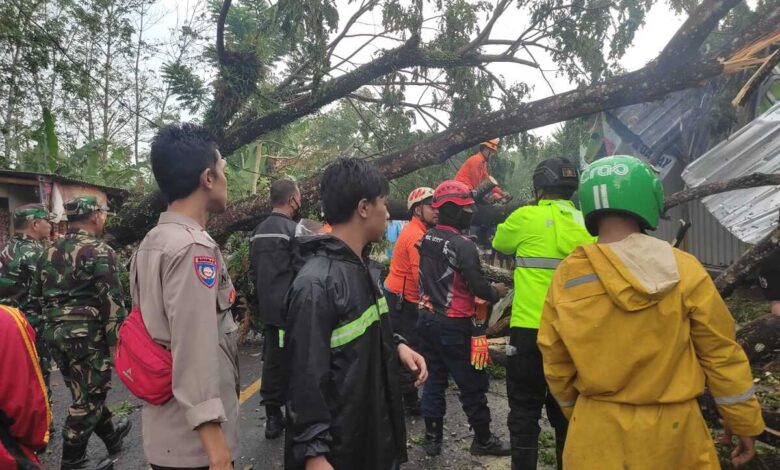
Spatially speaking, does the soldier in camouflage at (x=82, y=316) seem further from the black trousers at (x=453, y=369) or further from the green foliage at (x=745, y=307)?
the green foliage at (x=745, y=307)

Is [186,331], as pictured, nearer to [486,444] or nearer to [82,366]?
[82,366]

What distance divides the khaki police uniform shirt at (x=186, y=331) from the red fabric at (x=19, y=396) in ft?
1.20

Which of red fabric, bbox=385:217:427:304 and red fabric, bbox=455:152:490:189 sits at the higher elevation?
red fabric, bbox=455:152:490:189

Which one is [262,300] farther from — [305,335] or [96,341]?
[305,335]

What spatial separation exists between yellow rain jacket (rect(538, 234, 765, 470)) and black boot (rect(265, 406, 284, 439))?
306 centimetres

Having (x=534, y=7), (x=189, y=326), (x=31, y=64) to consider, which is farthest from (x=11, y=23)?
(x=189, y=326)

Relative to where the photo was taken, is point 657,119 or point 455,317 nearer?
point 455,317

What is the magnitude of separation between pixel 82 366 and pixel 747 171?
738cm

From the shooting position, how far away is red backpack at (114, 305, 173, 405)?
5.82 ft

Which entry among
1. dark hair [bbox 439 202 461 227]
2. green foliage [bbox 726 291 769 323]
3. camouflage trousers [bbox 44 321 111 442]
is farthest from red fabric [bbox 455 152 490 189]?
camouflage trousers [bbox 44 321 111 442]

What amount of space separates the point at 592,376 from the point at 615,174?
2.66 ft

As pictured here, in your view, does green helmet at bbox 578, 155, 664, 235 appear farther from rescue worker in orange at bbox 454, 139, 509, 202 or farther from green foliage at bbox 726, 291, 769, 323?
green foliage at bbox 726, 291, 769, 323

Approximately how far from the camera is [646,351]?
1.84 meters

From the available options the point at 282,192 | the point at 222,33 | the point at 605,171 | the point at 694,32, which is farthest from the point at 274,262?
the point at 694,32
